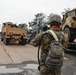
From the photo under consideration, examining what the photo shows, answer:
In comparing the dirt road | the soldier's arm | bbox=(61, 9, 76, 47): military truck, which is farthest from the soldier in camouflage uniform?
bbox=(61, 9, 76, 47): military truck

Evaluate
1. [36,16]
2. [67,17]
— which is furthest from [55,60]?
[36,16]

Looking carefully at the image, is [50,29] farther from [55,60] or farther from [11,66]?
[11,66]

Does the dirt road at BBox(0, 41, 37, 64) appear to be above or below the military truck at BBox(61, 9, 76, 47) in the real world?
below

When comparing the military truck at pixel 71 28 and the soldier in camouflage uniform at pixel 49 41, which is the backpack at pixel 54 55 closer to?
the soldier in camouflage uniform at pixel 49 41

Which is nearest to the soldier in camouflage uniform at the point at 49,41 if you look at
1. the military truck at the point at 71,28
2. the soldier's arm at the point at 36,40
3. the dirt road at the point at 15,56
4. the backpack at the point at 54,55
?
the soldier's arm at the point at 36,40

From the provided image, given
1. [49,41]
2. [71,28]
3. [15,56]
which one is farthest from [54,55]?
[71,28]

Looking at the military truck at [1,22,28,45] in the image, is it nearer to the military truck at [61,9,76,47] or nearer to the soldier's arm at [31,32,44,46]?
the military truck at [61,9,76,47]

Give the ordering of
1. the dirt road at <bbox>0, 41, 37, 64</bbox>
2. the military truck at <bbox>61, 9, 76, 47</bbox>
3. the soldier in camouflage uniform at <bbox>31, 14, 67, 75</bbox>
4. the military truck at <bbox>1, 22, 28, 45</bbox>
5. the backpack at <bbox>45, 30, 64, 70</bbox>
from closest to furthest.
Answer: the backpack at <bbox>45, 30, 64, 70</bbox> < the soldier in camouflage uniform at <bbox>31, 14, 67, 75</bbox> < the dirt road at <bbox>0, 41, 37, 64</bbox> < the military truck at <bbox>61, 9, 76, 47</bbox> < the military truck at <bbox>1, 22, 28, 45</bbox>

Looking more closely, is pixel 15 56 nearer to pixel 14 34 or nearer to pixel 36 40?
pixel 14 34

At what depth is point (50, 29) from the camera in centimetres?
434

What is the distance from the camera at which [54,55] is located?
3998 millimetres

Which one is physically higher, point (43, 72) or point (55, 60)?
point (55, 60)

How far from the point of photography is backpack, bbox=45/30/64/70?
4004 millimetres

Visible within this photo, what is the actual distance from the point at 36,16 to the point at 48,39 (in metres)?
60.0
